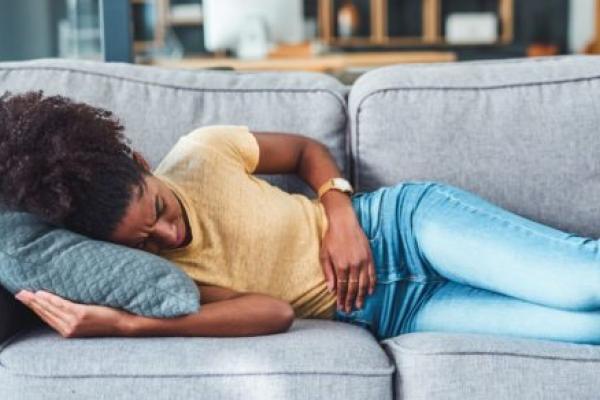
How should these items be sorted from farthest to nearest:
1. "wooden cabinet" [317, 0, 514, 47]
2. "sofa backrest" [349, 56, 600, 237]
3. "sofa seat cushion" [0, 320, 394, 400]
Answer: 1. "wooden cabinet" [317, 0, 514, 47]
2. "sofa backrest" [349, 56, 600, 237]
3. "sofa seat cushion" [0, 320, 394, 400]

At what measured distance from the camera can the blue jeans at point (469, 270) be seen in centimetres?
145

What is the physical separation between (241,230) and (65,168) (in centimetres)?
37

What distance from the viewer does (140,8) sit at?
6.92 metres

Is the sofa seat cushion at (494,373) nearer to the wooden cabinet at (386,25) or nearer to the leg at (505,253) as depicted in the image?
the leg at (505,253)

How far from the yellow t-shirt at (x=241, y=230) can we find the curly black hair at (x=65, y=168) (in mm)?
179

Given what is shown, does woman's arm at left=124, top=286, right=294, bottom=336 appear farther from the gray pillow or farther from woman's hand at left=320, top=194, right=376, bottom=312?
woman's hand at left=320, top=194, right=376, bottom=312

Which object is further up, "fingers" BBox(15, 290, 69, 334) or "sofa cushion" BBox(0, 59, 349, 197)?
"sofa cushion" BBox(0, 59, 349, 197)

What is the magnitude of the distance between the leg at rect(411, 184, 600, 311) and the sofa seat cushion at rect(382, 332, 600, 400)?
0.43ft

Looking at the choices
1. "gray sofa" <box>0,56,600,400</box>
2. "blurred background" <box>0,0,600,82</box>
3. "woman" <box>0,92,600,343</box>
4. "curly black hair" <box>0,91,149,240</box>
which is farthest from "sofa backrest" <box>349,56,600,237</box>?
"blurred background" <box>0,0,600,82</box>

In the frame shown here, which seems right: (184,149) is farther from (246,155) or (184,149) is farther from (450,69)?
(450,69)

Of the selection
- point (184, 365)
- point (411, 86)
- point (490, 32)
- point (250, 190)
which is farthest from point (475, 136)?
point (490, 32)

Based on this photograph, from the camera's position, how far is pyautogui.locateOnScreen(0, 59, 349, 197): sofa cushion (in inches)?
72.6

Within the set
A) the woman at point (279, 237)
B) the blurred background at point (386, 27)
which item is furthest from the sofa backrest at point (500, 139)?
the blurred background at point (386, 27)

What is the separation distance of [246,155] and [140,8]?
5557 mm
